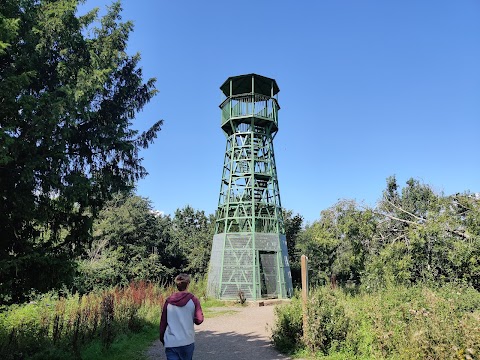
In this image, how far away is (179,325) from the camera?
13.2 feet

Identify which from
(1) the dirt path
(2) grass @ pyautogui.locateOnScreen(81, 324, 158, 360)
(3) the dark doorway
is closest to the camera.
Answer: (2) grass @ pyautogui.locateOnScreen(81, 324, 158, 360)

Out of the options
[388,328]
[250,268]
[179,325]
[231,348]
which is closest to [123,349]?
[231,348]

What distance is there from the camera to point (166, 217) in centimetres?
3634

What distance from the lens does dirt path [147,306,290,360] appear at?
7398 mm

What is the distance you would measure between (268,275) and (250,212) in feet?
11.8

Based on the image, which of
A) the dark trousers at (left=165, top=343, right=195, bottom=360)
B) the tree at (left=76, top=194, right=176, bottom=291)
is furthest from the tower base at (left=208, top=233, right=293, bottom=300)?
the dark trousers at (left=165, top=343, right=195, bottom=360)

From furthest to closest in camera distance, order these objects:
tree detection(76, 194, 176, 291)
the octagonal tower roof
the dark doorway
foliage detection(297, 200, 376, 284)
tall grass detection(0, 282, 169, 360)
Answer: tree detection(76, 194, 176, 291)
the octagonal tower roof
the dark doorway
foliage detection(297, 200, 376, 284)
tall grass detection(0, 282, 169, 360)

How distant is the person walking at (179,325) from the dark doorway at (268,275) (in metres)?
14.6

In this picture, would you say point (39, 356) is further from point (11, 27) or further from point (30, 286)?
point (11, 27)

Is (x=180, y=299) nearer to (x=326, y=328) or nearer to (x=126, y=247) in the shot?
(x=326, y=328)

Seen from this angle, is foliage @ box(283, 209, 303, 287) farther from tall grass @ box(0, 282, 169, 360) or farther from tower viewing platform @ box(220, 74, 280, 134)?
tall grass @ box(0, 282, 169, 360)

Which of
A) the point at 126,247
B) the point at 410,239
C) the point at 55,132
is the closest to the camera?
the point at 55,132

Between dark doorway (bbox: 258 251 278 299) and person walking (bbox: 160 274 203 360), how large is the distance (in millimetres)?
14575

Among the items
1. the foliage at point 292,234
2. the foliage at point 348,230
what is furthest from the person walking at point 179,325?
the foliage at point 292,234
